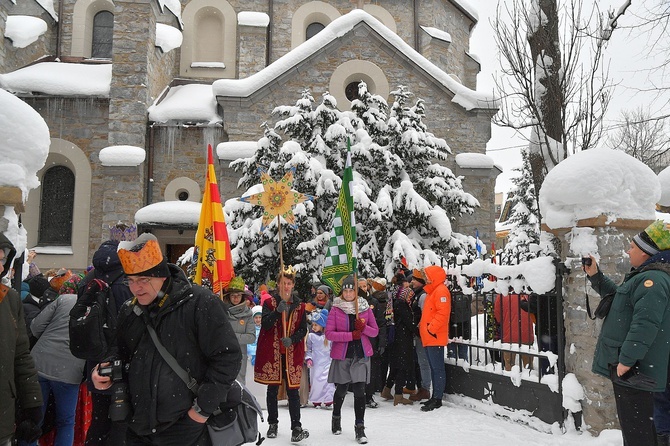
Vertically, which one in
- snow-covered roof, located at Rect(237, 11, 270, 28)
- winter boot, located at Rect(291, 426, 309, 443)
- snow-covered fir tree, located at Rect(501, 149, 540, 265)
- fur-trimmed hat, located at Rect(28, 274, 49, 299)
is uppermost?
snow-covered roof, located at Rect(237, 11, 270, 28)

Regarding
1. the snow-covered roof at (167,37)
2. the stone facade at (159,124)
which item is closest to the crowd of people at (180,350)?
the stone facade at (159,124)

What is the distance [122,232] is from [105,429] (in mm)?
1590

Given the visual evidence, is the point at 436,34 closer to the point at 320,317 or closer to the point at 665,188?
the point at 665,188

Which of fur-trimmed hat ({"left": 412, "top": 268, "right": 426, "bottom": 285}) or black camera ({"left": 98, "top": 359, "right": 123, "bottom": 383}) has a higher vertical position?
fur-trimmed hat ({"left": 412, "top": 268, "right": 426, "bottom": 285})

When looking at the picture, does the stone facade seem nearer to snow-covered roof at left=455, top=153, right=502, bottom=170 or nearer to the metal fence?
snow-covered roof at left=455, top=153, right=502, bottom=170

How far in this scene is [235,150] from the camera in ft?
46.9

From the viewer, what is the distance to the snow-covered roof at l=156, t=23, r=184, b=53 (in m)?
17.5

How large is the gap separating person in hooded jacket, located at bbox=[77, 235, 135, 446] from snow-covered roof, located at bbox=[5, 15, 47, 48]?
1613 cm

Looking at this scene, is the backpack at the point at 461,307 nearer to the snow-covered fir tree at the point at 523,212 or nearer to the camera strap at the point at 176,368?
the camera strap at the point at 176,368

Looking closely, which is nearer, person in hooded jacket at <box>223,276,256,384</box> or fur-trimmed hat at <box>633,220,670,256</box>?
fur-trimmed hat at <box>633,220,670,256</box>

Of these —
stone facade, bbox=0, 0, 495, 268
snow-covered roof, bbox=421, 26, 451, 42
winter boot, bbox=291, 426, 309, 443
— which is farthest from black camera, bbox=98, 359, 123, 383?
snow-covered roof, bbox=421, 26, 451, 42

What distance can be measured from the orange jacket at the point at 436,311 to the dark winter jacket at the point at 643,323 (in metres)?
3.46

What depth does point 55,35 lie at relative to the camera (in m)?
20.0

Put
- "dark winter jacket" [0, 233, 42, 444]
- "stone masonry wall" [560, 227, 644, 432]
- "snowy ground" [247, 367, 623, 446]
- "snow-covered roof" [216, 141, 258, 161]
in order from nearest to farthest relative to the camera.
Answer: "dark winter jacket" [0, 233, 42, 444], "stone masonry wall" [560, 227, 644, 432], "snowy ground" [247, 367, 623, 446], "snow-covered roof" [216, 141, 258, 161]
